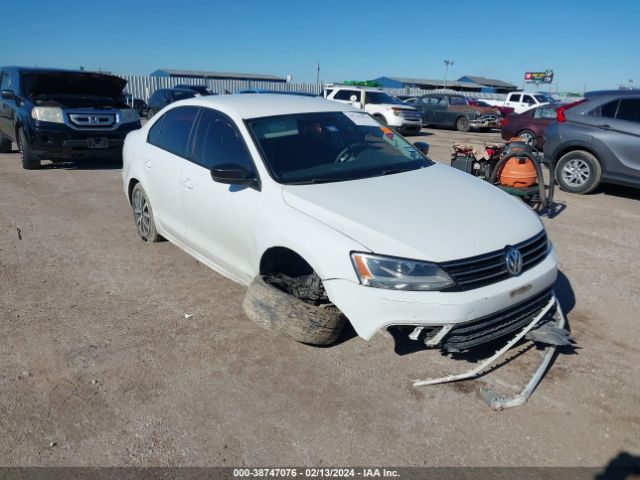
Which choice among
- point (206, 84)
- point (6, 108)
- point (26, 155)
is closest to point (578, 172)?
point (26, 155)

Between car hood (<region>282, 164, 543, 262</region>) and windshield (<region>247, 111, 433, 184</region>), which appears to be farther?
windshield (<region>247, 111, 433, 184</region>)

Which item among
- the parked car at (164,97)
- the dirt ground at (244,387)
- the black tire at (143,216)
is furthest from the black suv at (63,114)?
the parked car at (164,97)

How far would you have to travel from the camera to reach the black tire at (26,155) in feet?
32.0

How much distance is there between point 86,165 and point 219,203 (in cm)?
819

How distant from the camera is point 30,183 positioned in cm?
897

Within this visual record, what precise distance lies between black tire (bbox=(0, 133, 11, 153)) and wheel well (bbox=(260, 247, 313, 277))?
10892mm

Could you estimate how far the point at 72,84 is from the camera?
10.3 m

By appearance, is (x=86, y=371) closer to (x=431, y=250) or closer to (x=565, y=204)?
(x=431, y=250)

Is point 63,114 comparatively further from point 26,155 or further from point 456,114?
point 456,114

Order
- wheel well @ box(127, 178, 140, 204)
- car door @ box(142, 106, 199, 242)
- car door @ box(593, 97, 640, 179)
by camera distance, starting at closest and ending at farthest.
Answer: car door @ box(142, 106, 199, 242)
wheel well @ box(127, 178, 140, 204)
car door @ box(593, 97, 640, 179)

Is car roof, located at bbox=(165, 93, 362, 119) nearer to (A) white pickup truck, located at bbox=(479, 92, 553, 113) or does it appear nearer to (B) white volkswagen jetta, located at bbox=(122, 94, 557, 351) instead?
(B) white volkswagen jetta, located at bbox=(122, 94, 557, 351)

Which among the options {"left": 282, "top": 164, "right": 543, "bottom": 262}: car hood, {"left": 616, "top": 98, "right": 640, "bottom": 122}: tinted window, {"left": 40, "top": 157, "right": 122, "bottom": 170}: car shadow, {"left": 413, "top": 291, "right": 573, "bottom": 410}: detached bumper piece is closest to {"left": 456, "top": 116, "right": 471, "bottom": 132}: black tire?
{"left": 616, "top": 98, "right": 640, "bottom": 122}: tinted window

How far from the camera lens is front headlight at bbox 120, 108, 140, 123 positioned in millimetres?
10117

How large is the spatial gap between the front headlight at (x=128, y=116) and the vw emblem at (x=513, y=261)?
8781mm
